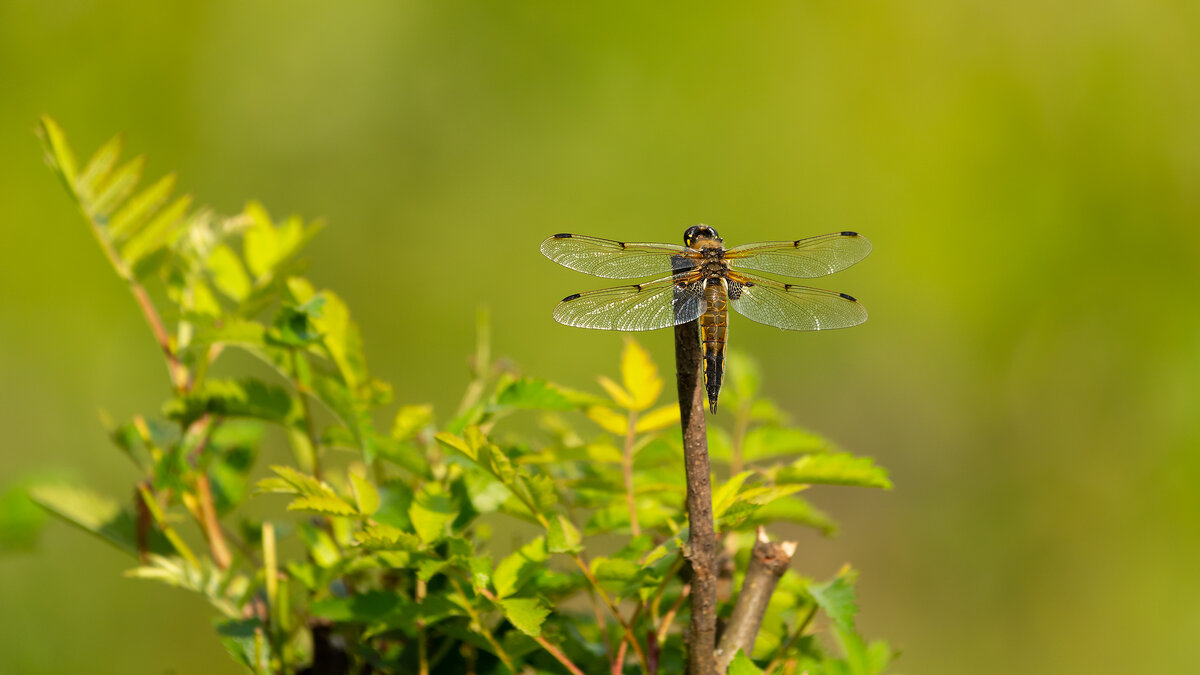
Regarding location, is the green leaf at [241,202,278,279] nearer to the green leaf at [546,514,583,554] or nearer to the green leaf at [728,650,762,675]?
the green leaf at [546,514,583,554]

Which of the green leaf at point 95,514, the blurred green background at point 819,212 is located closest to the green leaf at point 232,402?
the green leaf at point 95,514

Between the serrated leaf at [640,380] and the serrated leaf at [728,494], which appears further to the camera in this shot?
the serrated leaf at [640,380]

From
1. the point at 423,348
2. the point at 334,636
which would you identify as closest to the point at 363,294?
the point at 423,348

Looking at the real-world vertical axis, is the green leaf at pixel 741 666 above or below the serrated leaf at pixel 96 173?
below

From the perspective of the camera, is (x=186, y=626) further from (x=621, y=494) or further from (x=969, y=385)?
(x=969, y=385)

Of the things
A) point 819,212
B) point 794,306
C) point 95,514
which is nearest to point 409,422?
point 95,514

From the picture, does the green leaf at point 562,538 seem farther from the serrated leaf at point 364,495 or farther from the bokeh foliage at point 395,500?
the serrated leaf at point 364,495
